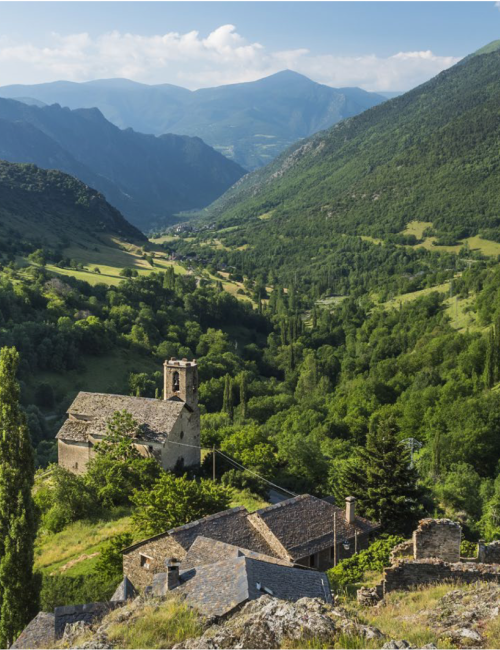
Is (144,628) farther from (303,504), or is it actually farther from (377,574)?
(303,504)

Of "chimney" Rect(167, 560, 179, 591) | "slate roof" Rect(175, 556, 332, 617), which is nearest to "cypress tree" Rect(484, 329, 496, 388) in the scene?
"slate roof" Rect(175, 556, 332, 617)

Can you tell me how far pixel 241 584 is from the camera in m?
15.1

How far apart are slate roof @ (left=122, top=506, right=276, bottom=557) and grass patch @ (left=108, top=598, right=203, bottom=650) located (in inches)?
476

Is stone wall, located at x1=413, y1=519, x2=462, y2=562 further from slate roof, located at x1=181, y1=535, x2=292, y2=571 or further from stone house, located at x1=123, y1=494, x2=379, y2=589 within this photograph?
stone house, located at x1=123, y1=494, x2=379, y2=589

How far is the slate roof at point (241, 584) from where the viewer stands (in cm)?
1418

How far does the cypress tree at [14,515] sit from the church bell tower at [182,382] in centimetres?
1748

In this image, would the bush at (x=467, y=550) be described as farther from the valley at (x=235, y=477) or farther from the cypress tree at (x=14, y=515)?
the cypress tree at (x=14, y=515)

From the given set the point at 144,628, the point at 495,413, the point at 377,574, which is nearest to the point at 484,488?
the point at 495,413

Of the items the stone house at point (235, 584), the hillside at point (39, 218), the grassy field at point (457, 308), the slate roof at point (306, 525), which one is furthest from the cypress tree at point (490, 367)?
the hillside at point (39, 218)

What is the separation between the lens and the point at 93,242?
177 metres

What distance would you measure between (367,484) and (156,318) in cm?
8354

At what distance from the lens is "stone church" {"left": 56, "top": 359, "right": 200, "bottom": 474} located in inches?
1548

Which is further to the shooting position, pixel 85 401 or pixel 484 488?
pixel 484 488

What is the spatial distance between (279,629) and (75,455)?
34303 mm
